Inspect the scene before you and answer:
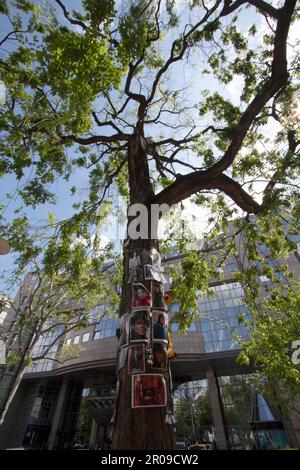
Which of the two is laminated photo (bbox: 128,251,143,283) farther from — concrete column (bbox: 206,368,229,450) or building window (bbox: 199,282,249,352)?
concrete column (bbox: 206,368,229,450)

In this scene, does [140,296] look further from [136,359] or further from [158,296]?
[136,359]

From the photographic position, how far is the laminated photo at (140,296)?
3209mm

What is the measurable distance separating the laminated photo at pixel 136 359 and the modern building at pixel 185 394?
46.0 feet

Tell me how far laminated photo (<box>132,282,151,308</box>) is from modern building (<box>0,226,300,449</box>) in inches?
541

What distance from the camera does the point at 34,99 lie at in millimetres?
5508

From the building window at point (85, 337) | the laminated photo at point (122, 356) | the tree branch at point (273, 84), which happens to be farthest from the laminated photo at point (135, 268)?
the building window at point (85, 337)

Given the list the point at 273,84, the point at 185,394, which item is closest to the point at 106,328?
the point at 185,394

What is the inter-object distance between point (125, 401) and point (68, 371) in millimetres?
30266

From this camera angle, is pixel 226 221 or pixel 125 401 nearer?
pixel 125 401

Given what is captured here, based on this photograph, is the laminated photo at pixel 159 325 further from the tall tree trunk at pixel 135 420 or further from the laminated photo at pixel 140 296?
the tall tree trunk at pixel 135 420

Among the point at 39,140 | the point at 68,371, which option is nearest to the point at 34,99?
the point at 39,140

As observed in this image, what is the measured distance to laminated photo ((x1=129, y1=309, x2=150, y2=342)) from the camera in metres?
2.91
